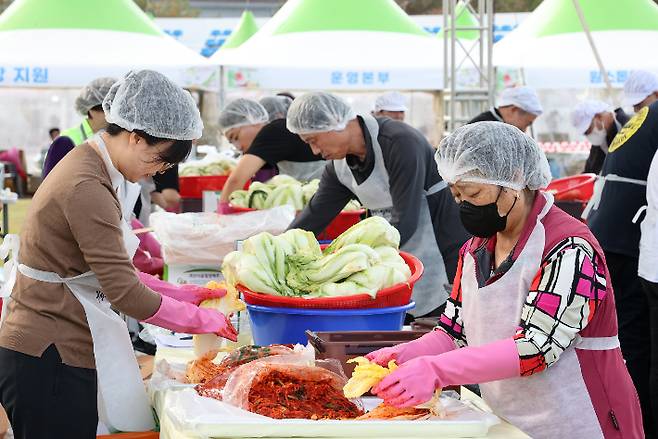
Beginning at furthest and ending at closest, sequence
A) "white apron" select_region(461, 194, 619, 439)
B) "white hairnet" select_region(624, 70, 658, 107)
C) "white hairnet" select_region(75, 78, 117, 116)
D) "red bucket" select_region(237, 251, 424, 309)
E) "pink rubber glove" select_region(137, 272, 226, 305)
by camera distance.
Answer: "white hairnet" select_region(624, 70, 658, 107) → "white hairnet" select_region(75, 78, 117, 116) → "pink rubber glove" select_region(137, 272, 226, 305) → "red bucket" select_region(237, 251, 424, 309) → "white apron" select_region(461, 194, 619, 439)

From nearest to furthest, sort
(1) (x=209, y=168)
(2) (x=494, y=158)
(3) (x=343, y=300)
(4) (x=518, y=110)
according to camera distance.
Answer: (2) (x=494, y=158), (3) (x=343, y=300), (4) (x=518, y=110), (1) (x=209, y=168)

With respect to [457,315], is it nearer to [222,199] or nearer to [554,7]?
[222,199]

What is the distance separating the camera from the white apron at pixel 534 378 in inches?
91.7

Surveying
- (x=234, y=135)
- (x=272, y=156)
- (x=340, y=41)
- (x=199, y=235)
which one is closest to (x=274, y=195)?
(x=272, y=156)

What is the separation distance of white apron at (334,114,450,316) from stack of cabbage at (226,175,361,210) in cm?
81

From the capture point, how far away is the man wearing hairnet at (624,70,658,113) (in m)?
6.71

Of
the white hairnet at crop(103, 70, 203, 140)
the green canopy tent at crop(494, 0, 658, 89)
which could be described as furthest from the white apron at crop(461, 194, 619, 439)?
the green canopy tent at crop(494, 0, 658, 89)

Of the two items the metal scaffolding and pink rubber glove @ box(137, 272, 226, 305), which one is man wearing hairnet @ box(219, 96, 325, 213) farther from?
the metal scaffolding

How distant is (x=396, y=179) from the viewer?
4.21 metres

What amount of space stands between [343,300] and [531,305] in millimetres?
771

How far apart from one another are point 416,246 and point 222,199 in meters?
1.86

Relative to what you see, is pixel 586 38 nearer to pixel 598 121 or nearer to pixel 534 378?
pixel 598 121

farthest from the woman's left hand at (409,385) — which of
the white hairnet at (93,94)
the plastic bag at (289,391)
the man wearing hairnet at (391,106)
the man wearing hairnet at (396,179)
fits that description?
the man wearing hairnet at (391,106)

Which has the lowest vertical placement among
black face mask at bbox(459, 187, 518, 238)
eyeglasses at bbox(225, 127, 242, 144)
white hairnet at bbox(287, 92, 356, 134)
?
eyeglasses at bbox(225, 127, 242, 144)
